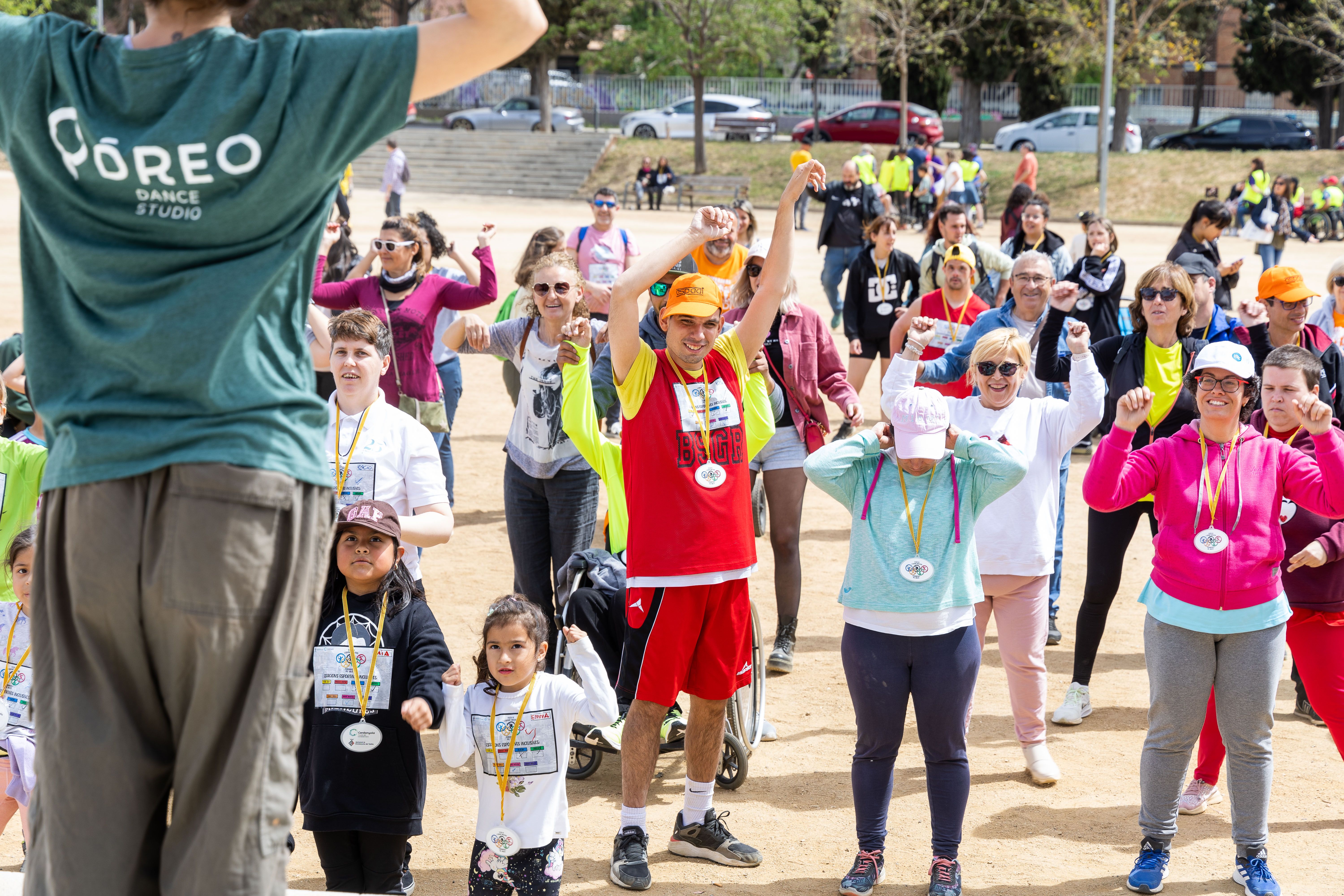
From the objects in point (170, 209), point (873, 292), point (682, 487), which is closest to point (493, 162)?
point (873, 292)

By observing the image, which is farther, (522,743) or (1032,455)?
(1032,455)

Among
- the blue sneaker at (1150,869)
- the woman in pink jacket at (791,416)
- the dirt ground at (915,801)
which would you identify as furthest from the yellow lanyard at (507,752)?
the woman in pink jacket at (791,416)

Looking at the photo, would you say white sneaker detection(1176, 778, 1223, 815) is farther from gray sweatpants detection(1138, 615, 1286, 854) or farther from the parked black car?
Result: the parked black car

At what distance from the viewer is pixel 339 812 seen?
Result: 4371 millimetres

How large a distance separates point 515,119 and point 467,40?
157 feet

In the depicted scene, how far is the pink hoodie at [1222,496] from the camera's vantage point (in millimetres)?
4816

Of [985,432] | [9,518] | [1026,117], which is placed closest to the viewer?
[9,518]

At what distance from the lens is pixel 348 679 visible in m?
4.43

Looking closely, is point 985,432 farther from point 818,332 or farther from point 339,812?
point 339,812

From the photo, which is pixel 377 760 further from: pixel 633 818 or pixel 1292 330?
pixel 1292 330

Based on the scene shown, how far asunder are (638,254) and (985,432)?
32.0 feet

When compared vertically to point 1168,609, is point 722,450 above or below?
above

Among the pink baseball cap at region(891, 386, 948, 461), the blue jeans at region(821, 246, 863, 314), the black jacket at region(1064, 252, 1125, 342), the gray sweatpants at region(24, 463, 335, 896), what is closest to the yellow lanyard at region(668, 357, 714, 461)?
the pink baseball cap at region(891, 386, 948, 461)

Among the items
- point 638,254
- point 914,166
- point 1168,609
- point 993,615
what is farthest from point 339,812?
point 914,166
